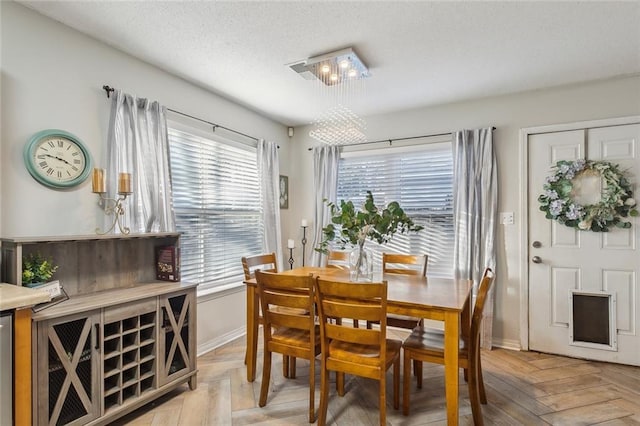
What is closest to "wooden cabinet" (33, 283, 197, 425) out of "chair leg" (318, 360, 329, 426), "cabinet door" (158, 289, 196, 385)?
"cabinet door" (158, 289, 196, 385)

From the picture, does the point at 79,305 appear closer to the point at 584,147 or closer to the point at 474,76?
the point at 474,76

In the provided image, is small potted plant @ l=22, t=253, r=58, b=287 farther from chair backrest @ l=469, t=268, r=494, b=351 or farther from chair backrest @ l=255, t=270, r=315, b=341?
chair backrest @ l=469, t=268, r=494, b=351

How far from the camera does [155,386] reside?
7.28 ft

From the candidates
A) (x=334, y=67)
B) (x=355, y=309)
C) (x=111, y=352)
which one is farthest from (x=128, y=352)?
(x=334, y=67)

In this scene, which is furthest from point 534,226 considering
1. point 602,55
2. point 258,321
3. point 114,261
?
point 114,261

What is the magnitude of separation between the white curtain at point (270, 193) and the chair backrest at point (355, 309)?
2.05m

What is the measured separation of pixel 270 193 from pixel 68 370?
2604mm

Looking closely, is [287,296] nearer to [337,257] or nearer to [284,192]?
[337,257]

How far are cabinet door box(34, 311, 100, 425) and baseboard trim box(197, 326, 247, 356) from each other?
1305 millimetres

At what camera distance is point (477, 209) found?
3451 millimetres

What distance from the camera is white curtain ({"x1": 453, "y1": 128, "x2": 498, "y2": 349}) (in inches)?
134

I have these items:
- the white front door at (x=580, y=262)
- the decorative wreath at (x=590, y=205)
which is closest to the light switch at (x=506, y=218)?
the white front door at (x=580, y=262)

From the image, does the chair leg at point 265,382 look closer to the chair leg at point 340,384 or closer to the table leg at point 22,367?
the chair leg at point 340,384

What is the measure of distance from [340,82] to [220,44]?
1.07 m
